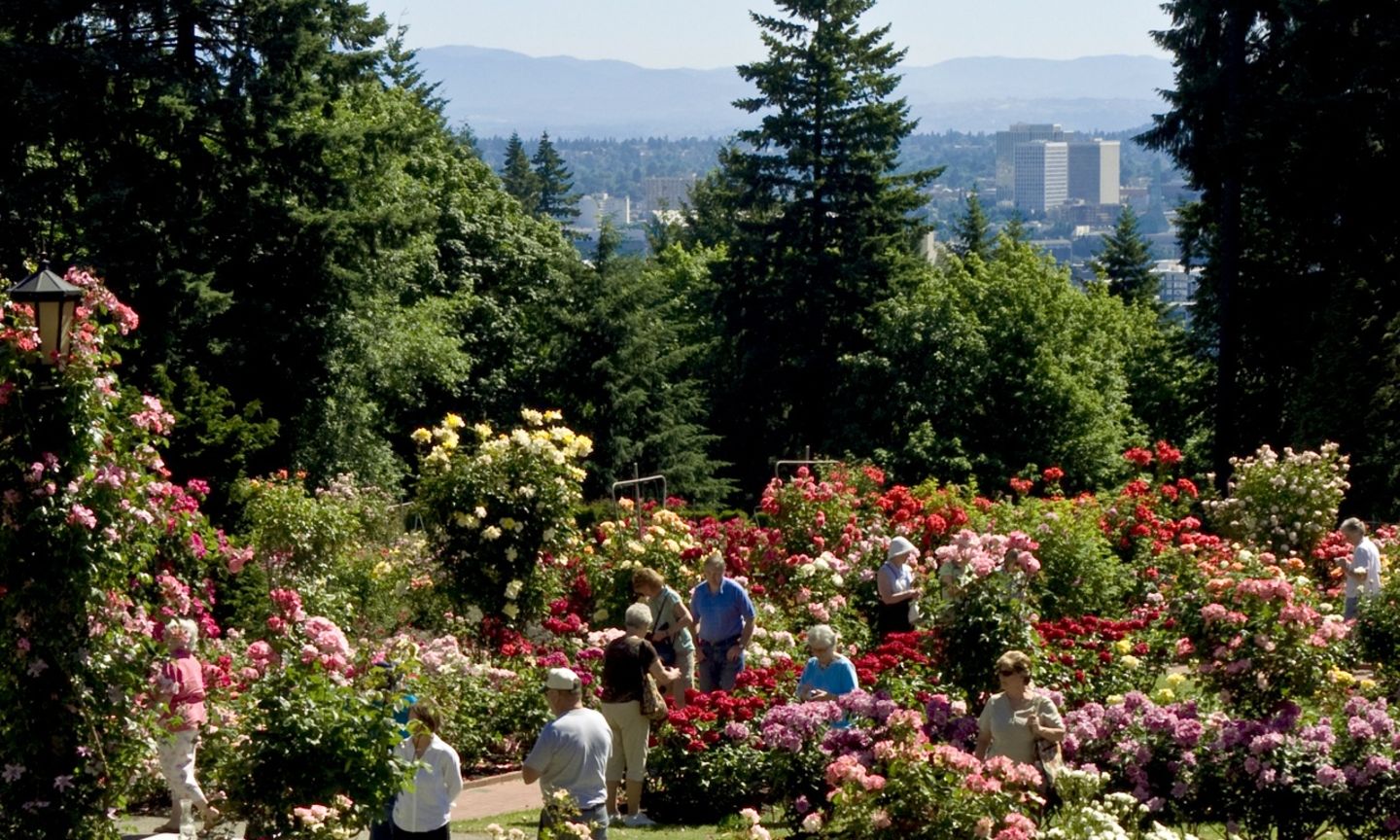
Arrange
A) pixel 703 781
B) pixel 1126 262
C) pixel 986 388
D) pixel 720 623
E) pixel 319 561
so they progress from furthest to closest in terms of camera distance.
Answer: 1. pixel 1126 262
2. pixel 986 388
3. pixel 319 561
4. pixel 720 623
5. pixel 703 781

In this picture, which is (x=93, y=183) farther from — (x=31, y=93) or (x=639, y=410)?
(x=639, y=410)

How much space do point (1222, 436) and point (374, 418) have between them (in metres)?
15.6

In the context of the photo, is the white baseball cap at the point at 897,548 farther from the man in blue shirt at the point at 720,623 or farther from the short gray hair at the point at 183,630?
the short gray hair at the point at 183,630

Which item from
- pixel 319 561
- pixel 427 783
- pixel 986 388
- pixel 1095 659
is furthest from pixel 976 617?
pixel 986 388

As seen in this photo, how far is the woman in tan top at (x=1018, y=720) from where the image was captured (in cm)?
863

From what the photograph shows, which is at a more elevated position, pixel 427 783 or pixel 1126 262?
→ pixel 1126 262

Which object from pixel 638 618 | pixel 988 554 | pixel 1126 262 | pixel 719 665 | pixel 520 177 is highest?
pixel 520 177

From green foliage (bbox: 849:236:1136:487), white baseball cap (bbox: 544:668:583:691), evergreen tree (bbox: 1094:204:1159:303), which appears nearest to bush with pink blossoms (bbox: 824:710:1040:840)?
white baseball cap (bbox: 544:668:583:691)

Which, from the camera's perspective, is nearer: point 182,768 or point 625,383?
point 182,768

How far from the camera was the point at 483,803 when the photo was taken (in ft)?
36.7

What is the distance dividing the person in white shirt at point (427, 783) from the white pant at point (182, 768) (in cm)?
210

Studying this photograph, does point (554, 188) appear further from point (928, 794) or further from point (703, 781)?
point (928, 794)

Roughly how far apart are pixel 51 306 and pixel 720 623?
5809 mm

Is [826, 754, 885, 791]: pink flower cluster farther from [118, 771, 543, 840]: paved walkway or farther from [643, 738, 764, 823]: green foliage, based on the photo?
[118, 771, 543, 840]: paved walkway
